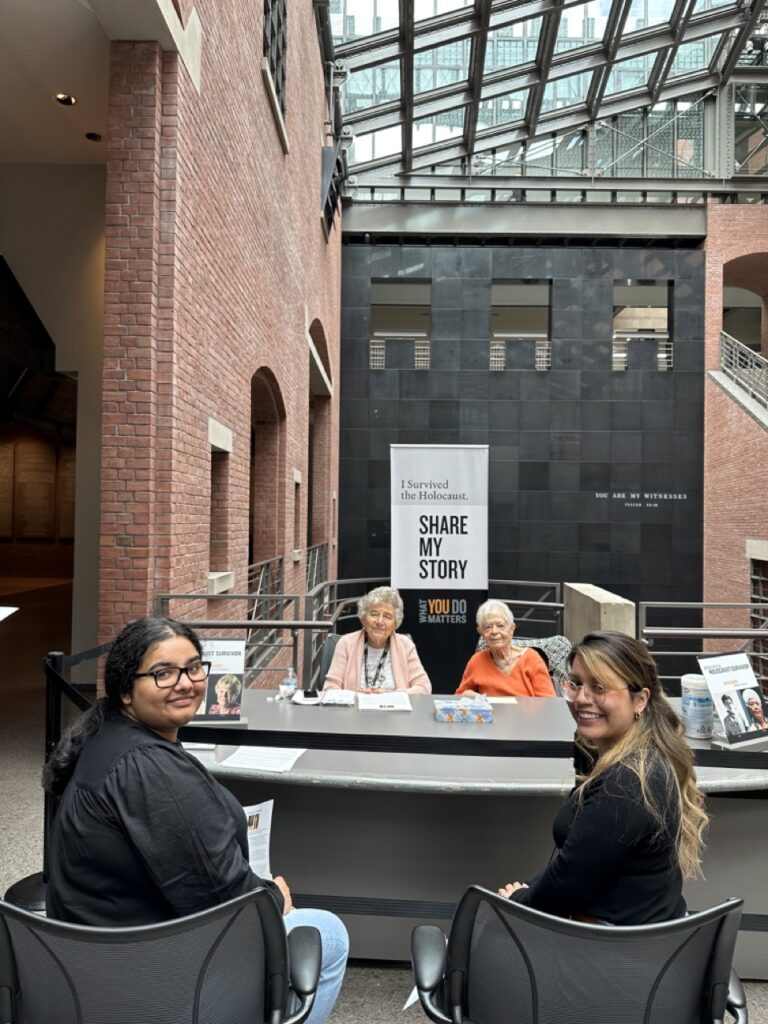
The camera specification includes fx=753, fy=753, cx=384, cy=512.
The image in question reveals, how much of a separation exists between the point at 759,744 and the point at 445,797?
47.7 inches

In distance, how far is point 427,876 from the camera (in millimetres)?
2914

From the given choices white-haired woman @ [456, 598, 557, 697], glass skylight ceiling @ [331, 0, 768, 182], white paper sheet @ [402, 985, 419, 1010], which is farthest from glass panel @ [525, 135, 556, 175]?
A: white paper sheet @ [402, 985, 419, 1010]

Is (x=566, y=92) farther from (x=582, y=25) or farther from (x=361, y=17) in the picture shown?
(x=361, y=17)

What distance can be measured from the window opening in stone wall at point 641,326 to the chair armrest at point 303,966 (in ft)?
54.7

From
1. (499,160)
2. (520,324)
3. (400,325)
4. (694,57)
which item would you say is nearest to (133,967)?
(499,160)

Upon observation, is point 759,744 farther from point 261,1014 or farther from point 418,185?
point 418,185

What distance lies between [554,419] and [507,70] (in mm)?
7030

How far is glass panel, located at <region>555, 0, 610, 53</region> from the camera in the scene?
13805 millimetres

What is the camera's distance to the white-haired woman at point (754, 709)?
2928 mm

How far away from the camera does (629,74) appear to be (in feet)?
53.5

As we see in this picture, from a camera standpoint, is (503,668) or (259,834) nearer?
(259,834)

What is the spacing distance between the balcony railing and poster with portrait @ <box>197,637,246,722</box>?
14.1m

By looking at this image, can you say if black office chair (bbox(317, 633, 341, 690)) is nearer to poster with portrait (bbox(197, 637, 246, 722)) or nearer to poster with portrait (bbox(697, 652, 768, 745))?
poster with portrait (bbox(197, 637, 246, 722))

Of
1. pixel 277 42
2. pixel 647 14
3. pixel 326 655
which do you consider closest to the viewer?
pixel 326 655
